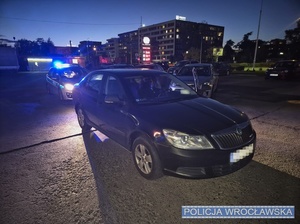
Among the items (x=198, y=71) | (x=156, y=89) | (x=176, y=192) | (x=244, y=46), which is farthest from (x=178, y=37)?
(x=176, y=192)

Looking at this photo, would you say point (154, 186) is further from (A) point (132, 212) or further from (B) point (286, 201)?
(B) point (286, 201)

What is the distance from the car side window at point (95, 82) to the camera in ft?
14.4

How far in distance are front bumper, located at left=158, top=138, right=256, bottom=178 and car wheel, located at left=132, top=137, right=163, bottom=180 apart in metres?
0.23

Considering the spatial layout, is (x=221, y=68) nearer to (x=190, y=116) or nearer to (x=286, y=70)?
(x=286, y=70)

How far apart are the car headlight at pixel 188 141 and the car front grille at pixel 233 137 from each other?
0.15 meters

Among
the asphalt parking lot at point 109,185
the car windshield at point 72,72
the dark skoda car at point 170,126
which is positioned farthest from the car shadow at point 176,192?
the car windshield at point 72,72

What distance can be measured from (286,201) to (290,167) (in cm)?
108

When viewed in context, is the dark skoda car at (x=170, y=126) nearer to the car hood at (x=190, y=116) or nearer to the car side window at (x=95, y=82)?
the car hood at (x=190, y=116)

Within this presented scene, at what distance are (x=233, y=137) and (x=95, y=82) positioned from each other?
3.31 metres

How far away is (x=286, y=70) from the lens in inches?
683

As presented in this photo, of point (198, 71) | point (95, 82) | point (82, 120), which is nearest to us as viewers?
point (95, 82)

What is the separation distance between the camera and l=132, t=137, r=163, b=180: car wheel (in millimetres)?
2809

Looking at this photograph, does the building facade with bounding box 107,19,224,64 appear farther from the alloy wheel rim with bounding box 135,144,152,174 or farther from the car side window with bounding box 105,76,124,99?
the alloy wheel rim with bounding box 135,144,152,174

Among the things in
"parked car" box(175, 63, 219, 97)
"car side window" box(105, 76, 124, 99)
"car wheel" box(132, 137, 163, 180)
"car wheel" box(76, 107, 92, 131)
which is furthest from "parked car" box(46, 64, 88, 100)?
"car wheel" box(132, 137, 163, 180)
